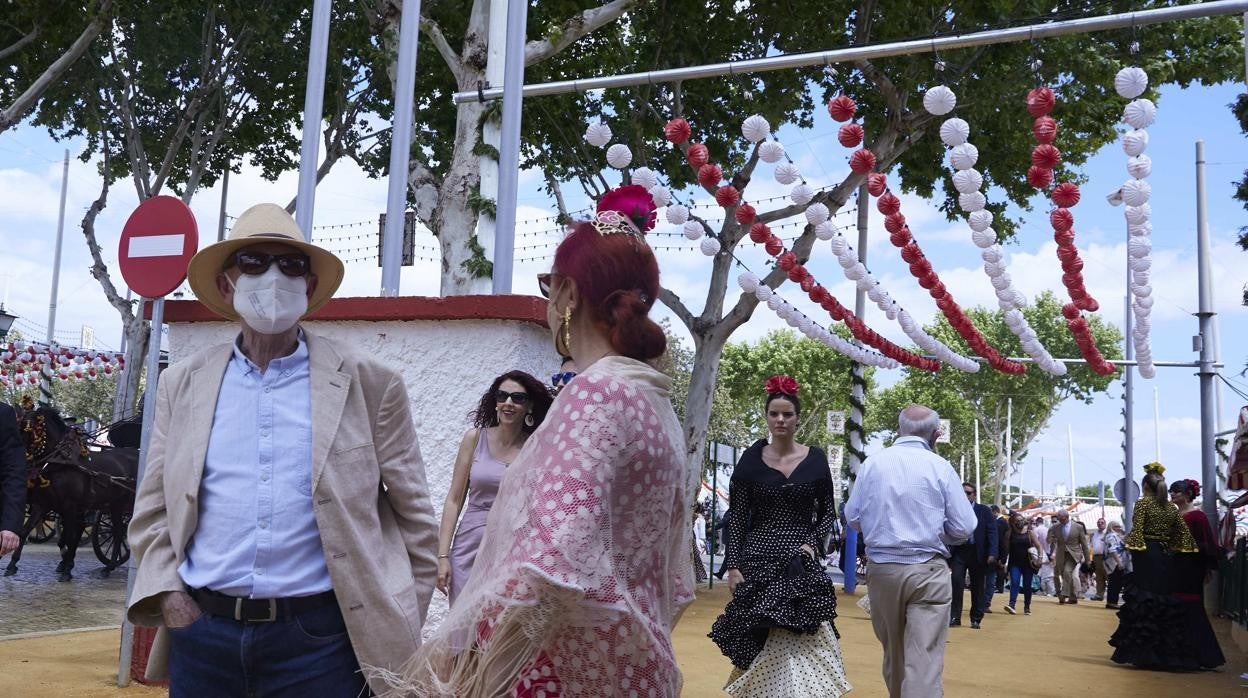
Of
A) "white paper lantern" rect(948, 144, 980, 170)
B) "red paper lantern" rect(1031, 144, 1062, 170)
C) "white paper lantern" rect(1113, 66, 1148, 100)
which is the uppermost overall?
"white paper lantern" rect(1113, 66, 1148, 100)

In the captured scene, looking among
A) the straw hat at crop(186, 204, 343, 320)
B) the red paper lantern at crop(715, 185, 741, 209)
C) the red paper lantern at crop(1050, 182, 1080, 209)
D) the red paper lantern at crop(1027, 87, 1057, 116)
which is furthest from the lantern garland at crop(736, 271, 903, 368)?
the straw hat at crop(186, 204, 343, 320)

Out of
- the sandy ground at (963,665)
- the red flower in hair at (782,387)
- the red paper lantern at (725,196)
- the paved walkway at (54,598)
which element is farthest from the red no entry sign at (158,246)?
the red paper lantern at (725,196)

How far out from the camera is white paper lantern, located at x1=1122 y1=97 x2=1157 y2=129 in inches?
390

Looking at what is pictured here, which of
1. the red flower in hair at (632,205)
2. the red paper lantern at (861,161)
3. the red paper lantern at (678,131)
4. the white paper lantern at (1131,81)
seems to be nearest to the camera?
the red flower in hair at (632,205)

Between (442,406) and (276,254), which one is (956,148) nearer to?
(442,406)

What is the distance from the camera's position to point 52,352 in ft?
82.6

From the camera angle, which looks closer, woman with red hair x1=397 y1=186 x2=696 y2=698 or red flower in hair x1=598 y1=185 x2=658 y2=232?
woman with red hair x1=397 y1=186 x2=696 y2=698

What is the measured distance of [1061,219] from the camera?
11.5m

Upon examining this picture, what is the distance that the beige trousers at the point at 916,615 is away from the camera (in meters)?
6.77

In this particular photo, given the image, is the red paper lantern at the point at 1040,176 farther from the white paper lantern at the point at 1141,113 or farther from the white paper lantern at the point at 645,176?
the white paper lantern at the point at 645,176

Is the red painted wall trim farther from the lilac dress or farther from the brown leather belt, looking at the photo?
the brown leather belt

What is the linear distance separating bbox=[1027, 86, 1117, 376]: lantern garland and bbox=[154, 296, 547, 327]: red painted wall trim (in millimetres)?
5374

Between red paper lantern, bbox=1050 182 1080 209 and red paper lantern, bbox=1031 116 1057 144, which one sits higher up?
red paper lantern, bbox=1031 116 1057 144

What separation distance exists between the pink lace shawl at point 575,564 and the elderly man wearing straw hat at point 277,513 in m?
0.74
